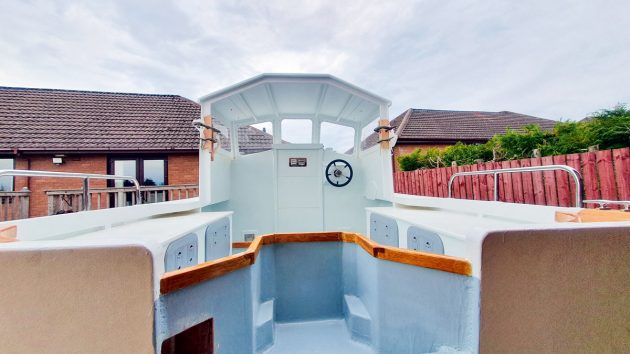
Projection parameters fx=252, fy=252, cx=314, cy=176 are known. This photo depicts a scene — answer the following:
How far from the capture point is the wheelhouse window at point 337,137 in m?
4.05

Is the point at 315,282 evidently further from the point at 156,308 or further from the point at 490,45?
the point at 490,45

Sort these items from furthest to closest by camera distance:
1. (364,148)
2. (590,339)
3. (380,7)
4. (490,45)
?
1. (490,45)
2. (380,7)
3. (364,148)
4. (590,339)

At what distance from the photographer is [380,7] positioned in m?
4.86

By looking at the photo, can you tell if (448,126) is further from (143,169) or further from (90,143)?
(90,143)

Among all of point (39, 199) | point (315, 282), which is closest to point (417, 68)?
point (315, 282)

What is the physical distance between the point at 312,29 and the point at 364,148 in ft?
11.7

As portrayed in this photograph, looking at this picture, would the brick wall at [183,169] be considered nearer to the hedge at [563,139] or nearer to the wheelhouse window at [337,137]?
the wheelhouse window at [337,137]

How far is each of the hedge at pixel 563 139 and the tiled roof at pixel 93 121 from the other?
8.78m

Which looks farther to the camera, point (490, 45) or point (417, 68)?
point (417, 68)

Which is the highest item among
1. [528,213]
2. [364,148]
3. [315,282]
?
[364,148]

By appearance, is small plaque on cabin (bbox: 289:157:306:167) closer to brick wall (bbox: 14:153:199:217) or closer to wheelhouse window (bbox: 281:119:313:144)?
wheelhouse window (bbox: 281:119:313:144)

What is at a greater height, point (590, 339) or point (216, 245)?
point (216, 245)

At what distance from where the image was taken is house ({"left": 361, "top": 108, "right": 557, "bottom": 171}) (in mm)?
12742

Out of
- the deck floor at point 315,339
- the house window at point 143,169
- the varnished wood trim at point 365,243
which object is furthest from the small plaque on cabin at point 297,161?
the house window at point 143,169
